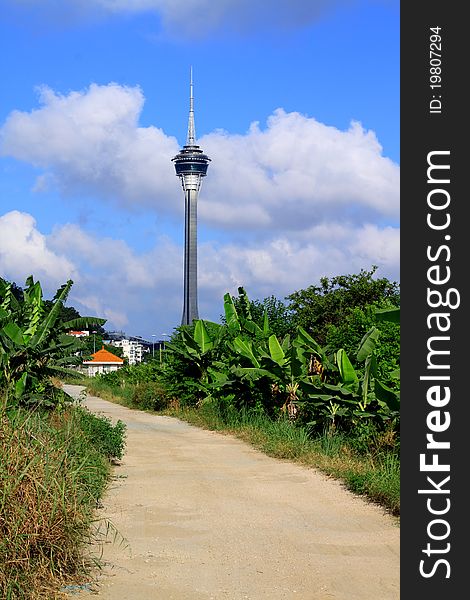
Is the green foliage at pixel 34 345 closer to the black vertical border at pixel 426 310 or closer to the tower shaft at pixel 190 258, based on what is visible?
the black vertical border at pixel 426 310

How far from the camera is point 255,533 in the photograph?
351 inches

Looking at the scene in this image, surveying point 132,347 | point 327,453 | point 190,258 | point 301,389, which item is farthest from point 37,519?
point 132,347

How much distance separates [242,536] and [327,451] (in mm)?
5393

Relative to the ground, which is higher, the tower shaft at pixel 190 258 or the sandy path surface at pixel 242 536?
the tower shaft at pixel 190 258

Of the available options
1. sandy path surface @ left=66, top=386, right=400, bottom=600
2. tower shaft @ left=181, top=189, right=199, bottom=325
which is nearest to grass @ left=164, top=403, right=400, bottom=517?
sandy path surface @ left=66, top=386, right=400, bottom=600

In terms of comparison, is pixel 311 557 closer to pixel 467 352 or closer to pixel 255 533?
pixel 255 533

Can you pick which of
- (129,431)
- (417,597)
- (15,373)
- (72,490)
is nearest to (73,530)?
(72,490)

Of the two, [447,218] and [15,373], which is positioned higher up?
[447,218]

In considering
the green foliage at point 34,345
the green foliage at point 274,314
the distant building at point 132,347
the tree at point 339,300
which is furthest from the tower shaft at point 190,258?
the green foliage at point 34,345

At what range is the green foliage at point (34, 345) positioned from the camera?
1478 centimetres

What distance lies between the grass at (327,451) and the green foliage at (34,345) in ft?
13.0

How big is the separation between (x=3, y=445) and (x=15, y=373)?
8.68 meters

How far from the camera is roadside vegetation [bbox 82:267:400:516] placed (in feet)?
41.1

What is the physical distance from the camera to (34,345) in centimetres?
1512
